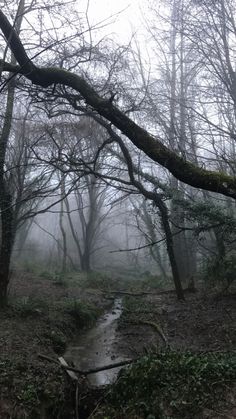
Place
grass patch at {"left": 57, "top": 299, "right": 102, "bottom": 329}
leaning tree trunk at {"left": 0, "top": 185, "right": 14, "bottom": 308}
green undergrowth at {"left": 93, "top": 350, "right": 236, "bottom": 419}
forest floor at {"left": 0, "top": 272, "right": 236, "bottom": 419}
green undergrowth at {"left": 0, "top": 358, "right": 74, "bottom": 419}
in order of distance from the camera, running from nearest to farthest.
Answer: green undergrowth at {"left": 93, "top": 350, "right": 236, "bottom": 419} < green undergrowth at {"left": 0, "top": 358, "right": 74, "bottom": 419} < forest floor at {"left": 0, "top": 272, "right": 236, "bottom": 419} < leaning tree trunk at {"left": 0, "top": 185, "right": 14, "bottom": 308} < grass patch at {"left": 57, "top": 299, "right": 102, "bottom": 329}

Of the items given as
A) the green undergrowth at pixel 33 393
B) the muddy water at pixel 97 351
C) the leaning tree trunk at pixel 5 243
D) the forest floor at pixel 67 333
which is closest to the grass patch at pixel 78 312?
the forest floor at pixel 67 333

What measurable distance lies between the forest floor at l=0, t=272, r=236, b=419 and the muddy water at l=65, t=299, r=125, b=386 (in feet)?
0.68

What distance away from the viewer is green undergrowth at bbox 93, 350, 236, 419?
4.40m

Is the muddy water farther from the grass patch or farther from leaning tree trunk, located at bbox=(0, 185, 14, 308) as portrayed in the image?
leaning tree trunk, located at bbox=(0, 185, 14, 308)

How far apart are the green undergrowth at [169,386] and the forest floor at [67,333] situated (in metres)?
0.18

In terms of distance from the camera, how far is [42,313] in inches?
371

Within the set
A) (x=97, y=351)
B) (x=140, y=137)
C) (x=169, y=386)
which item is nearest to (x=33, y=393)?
(x=169, y=386)

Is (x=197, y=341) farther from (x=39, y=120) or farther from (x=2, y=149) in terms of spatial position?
(x=39, y=120)

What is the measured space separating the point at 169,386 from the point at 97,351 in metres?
3.94

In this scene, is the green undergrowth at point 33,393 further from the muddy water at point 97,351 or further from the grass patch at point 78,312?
the grass patch at point 78,312

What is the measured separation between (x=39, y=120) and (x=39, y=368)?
937 cm

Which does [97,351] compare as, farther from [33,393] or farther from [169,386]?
[169,386]

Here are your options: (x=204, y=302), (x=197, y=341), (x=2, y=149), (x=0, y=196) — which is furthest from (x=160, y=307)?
(x=2, y=149)

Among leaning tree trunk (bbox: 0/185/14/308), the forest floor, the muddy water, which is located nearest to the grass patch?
the forest floor
